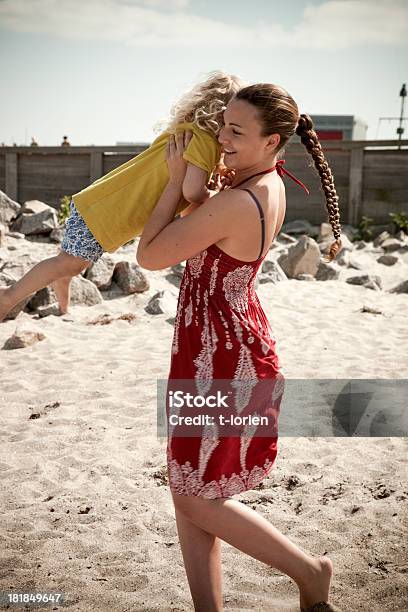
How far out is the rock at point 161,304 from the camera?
7523 mm

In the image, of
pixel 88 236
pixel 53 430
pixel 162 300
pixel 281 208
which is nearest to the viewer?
pixel 281 208

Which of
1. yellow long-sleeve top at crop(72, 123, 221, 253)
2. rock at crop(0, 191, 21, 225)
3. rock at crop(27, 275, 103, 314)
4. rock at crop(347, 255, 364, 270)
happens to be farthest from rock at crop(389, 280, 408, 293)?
yellow long-sleeve top at crop(72, 123, 221, 253)

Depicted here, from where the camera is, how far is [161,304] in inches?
297

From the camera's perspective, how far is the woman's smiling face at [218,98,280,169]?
2.19m

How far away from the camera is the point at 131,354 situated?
6242 millimetres

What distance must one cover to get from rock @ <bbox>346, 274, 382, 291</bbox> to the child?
265 inches

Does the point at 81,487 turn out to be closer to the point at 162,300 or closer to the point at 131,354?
the point at 131,354

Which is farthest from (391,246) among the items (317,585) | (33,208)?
(317,585)

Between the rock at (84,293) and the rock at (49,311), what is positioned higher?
the rock at (84,293)

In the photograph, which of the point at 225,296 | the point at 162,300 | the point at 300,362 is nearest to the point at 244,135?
the point at 225,296

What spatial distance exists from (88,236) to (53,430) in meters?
2.22

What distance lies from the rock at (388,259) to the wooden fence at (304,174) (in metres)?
1.42

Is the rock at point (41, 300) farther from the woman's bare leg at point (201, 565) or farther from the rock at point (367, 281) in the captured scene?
the woman's bare leg at point (201, 565)

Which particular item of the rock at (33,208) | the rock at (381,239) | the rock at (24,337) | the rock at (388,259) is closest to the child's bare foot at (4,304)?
the rock at (24,337)
